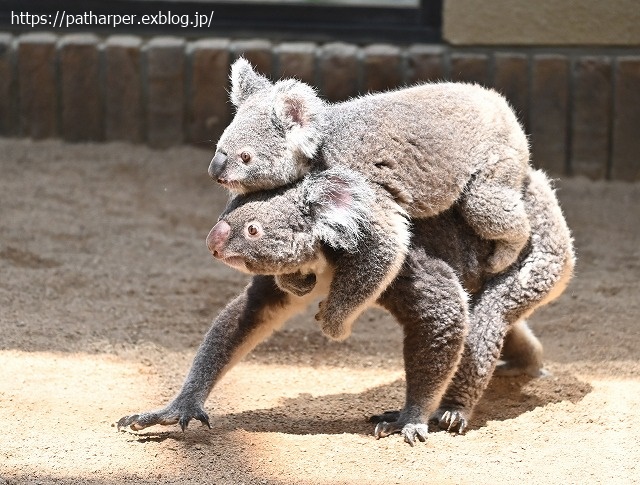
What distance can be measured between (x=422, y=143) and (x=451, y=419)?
1069 mm

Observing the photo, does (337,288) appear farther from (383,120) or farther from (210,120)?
(210,120)

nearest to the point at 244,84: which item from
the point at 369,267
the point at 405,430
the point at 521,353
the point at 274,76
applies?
the point at 369,267

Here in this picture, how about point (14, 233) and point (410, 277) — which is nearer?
point (410, 277)

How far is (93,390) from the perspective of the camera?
421cm

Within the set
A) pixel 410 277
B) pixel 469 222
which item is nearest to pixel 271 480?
pixel 410 277

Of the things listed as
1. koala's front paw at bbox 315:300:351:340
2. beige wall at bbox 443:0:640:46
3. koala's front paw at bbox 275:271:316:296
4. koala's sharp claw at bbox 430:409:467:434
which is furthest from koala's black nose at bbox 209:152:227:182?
beige wall at bbox 443:0:640:46

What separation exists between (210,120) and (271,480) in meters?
4.02

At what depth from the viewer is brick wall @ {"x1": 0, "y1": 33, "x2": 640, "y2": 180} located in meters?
6.77

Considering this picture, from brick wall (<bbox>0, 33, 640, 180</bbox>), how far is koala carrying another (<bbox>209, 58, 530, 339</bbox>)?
284 cm

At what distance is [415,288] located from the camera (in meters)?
3.79

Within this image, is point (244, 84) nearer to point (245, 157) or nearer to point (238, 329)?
point (245, 157)

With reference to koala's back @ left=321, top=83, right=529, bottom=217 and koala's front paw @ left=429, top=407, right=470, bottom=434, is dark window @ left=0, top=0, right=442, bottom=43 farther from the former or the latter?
koala's front paw @ left=429, top=407, right=470, bottom=434

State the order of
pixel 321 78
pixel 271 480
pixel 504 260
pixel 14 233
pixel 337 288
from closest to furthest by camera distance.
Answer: pixel 271 480
pixel 337 288
pixel 504 260
pixel 14 233
pixel 321 78

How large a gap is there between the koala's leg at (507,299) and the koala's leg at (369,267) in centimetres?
53
